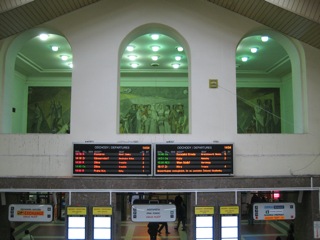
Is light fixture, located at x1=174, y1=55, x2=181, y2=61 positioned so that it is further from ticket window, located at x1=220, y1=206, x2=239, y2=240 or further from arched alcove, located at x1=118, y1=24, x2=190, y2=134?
ticket window, located at x1=220, y1=206, x2=239, y2=240

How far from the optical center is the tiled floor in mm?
13312

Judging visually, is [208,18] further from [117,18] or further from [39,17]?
[39,17]

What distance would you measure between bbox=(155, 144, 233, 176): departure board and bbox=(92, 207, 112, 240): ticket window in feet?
4.17

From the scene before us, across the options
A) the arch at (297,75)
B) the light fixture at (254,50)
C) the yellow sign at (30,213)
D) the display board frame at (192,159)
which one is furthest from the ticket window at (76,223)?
the light fixture at (254,50)

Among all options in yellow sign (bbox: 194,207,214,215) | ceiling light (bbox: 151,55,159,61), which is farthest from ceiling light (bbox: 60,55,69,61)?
yellow sign (bbox: 194,207,214,215)

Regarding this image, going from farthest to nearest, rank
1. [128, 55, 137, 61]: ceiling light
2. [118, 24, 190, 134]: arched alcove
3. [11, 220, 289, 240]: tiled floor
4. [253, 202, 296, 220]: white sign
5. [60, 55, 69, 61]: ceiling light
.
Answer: [118, 24, 190, 134]: arched alcove
[11, 220, 289, 240]: tiled floor
[60, 55, 69, 61]: ceiling light
[128, 55, 137, 61]: ceiling light
[253, 202, 296, 220]: white sign

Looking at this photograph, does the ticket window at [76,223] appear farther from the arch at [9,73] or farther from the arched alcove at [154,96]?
the arched alcove at [154,96]

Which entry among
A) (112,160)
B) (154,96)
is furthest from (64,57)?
(112,160)

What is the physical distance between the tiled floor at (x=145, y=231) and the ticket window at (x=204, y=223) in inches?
223

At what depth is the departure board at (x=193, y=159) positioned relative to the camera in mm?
7469

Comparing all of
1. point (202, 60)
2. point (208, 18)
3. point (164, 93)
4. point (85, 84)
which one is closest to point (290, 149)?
point (202, 60)

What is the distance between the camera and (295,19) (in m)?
7.27

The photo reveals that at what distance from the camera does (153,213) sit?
25.1 feet

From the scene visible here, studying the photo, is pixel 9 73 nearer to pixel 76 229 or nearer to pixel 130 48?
pixel 76 229
